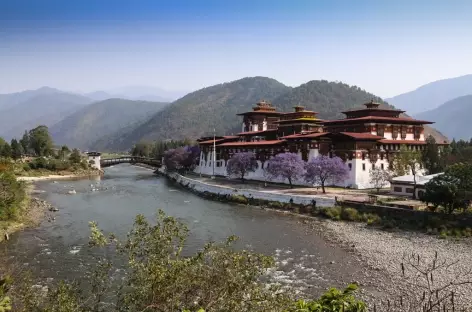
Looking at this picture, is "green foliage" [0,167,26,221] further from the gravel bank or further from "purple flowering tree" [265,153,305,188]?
"purple flowering tree" [265,153,305,188]

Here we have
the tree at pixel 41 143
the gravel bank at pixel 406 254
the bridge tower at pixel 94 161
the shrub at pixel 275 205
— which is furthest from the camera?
the tree at pixel 41 143

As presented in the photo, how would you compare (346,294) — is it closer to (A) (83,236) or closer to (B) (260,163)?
(A) (83,236)

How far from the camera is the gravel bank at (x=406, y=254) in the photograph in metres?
24.1

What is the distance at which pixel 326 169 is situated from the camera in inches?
2132

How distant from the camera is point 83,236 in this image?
3688cm

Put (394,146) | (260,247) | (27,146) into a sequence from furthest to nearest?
1. (27,146)
2. (394,146)
3. (260,247)

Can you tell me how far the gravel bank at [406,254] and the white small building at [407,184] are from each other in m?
11.0

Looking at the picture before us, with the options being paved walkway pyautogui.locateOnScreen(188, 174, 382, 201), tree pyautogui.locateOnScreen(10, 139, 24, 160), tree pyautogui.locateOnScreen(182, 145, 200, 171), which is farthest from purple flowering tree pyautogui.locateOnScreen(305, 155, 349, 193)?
tree pyautogui.locateOnScreen(10, 139, 24, 160)

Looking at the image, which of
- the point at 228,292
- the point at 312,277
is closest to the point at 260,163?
the point at 312,277

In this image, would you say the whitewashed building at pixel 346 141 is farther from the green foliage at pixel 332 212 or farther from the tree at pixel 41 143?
the tree at pixel 41 143

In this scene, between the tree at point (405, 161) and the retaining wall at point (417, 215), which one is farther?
the tree at point (405, 161)

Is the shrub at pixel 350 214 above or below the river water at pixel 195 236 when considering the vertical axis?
above

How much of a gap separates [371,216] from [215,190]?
2634cm

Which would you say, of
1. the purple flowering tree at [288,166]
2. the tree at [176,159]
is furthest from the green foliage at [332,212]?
the tree at [176,159]
